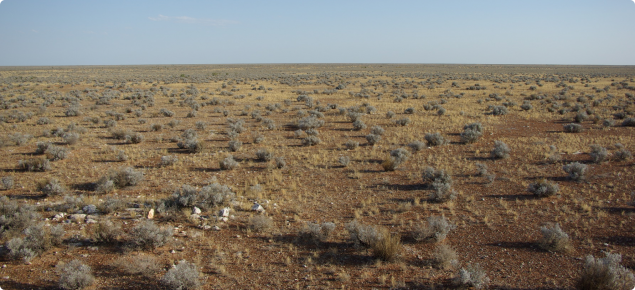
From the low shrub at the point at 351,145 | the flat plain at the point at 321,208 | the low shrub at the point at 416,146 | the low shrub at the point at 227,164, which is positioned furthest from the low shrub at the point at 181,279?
the low shrub at the point at 416,146

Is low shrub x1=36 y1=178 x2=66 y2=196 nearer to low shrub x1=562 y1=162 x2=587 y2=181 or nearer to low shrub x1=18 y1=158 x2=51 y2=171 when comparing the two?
low shrub x1=18 y1=158 x2=51 y2=171

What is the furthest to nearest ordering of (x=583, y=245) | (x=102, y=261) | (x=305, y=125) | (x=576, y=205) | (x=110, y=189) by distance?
(x=305, y=125) < (x=110, y=189) < (x=576, y=205) < (x=583, y=245) < (x=102, y=261)

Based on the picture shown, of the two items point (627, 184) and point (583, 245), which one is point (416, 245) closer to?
point (583, 245)

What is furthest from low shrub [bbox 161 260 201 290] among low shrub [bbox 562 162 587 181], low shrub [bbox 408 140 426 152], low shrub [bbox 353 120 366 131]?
low shrub [bbox 353 120 366 131]

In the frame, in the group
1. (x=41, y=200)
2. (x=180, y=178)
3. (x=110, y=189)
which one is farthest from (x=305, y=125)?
(x=41, y=200)

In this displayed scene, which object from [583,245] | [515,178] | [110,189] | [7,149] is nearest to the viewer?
[583,245]

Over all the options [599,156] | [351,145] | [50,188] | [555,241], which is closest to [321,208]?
[555,241]

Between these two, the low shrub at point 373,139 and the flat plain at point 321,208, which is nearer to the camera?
the flat plain at point 321,208

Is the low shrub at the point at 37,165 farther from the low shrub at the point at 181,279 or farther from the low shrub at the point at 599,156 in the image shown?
the low shrub at the point at 599,156

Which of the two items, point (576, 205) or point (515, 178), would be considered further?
point (515, 178)

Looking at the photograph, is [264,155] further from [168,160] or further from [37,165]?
[37,165]

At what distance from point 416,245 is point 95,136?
16870mm

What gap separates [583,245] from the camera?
6.50m

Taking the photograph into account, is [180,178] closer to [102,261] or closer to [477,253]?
[102,261]
